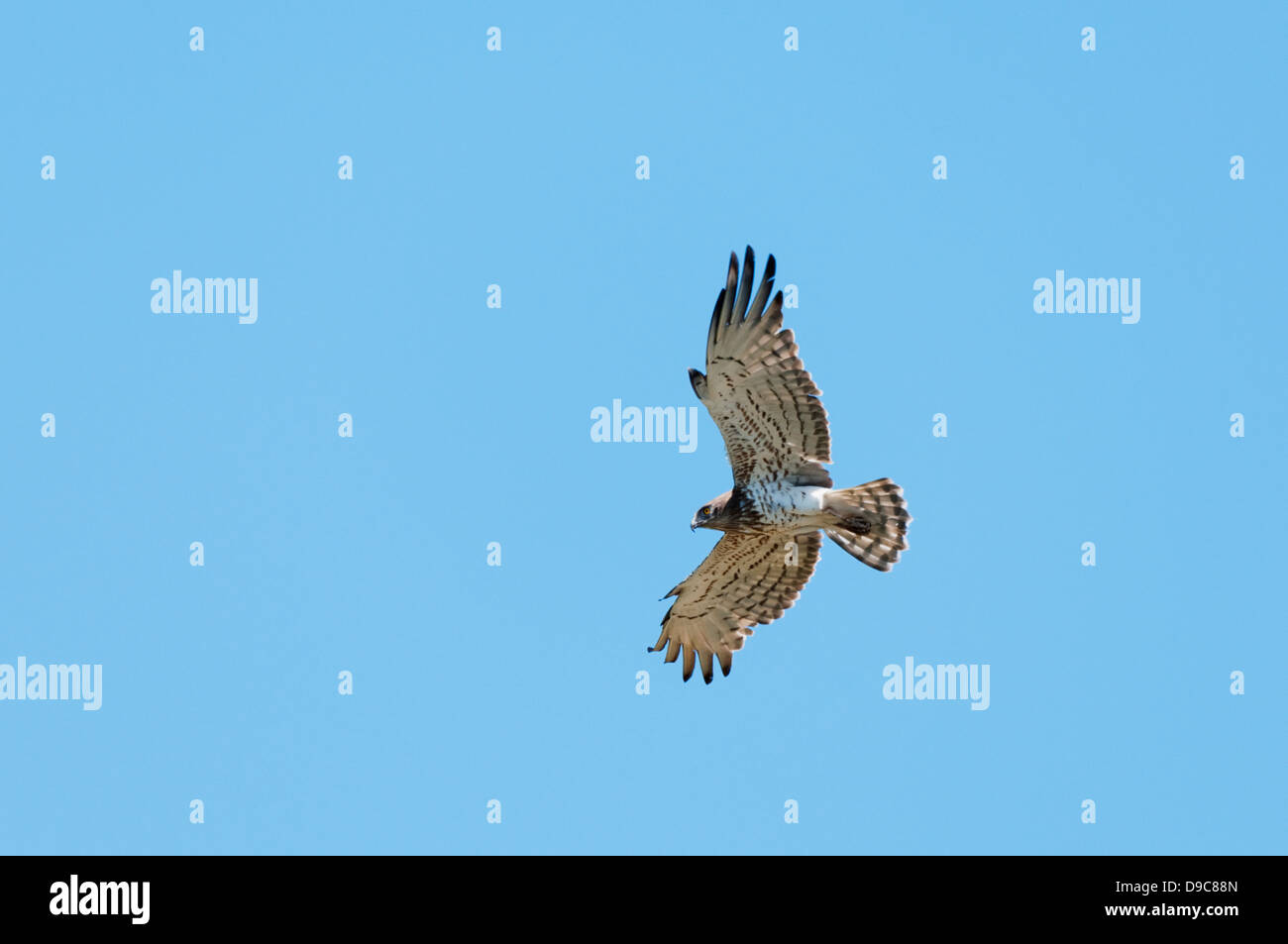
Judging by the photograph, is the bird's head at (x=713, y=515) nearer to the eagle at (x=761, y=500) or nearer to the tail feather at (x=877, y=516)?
the eagle at (x=761, y=500)

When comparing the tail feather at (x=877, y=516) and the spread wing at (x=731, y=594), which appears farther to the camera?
the spread wing at (x=731, y=594)

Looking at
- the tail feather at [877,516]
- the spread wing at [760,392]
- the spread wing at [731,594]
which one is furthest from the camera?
the spread wing at [731,594]

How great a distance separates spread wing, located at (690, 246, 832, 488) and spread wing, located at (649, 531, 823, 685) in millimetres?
938

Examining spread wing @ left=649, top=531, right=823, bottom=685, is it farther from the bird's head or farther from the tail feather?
the tail feather

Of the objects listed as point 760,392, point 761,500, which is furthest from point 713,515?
point 760,392

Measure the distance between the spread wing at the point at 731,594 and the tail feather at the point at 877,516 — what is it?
0.72 meters

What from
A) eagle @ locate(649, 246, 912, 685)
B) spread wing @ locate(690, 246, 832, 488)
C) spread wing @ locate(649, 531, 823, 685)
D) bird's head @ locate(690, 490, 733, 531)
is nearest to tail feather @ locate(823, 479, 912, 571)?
eagle @ locate(649, 246, 912, 685)

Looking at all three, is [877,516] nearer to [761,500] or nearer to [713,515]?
[761,500]

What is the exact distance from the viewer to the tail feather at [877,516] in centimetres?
1470

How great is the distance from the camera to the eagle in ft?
46.1

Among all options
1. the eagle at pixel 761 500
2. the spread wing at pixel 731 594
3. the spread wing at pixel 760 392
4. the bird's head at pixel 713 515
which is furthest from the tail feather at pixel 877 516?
the bird's head at pixel 713 515

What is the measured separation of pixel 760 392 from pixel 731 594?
2416 mm
